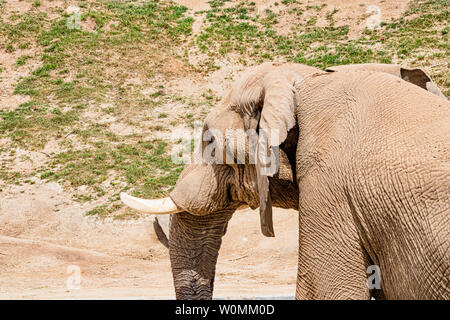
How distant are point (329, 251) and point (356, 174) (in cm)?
38

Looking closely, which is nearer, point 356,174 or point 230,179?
point 356,174

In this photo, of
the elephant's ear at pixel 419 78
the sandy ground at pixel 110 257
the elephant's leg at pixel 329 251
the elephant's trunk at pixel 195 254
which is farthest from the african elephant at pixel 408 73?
the sandy ground at pixel 110 257

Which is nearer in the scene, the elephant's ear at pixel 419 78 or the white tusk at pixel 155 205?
the elephant's ear at pixel 419 78

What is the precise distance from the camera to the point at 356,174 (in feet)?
9.22

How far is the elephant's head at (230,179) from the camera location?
3252 millimetres

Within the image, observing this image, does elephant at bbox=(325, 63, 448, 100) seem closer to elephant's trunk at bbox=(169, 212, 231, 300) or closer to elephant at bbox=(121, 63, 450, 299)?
elephant at bbox=(121, 63, 450, 299)

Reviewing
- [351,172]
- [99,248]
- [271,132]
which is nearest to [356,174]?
[351,172]

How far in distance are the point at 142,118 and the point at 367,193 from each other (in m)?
15.0

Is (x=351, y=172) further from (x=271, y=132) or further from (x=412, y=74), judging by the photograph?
(x=412, y=74)

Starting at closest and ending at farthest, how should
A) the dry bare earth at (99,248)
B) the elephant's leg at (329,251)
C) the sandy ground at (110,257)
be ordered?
the elephant's leg at (329,251) < the sandy ground at (110,257) < the dry bare earth at (99,248)

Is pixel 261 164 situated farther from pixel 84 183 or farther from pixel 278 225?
pixel 84 183

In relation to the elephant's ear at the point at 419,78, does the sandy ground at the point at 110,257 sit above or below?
below

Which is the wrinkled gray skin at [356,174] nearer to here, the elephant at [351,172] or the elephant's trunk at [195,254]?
the elephant at [351,172]

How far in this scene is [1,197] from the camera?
13797 millimetres
